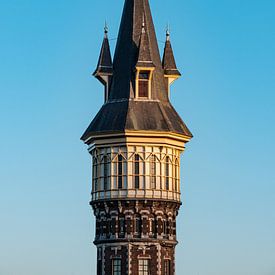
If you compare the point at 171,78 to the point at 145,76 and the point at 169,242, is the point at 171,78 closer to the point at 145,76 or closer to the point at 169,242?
the point at 145,76

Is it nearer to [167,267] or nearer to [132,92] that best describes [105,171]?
[132,92]

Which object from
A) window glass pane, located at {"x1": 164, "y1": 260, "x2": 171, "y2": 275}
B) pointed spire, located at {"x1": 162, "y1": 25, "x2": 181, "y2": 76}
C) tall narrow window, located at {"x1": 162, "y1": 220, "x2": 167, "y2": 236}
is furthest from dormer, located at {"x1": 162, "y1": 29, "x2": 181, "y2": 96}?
window glass pane, located at {"x1": 164, "y1": 260, "x2": 171, "y2": 275}

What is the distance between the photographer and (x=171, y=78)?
103062 mm

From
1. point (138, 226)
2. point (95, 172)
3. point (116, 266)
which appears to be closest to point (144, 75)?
point (95, 172)

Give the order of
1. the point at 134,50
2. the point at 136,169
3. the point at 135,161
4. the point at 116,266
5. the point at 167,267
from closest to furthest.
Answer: the point at 116,266 < the point at 167,267 < the point at 136,169 < the point at 135,161 < the point at 134,50

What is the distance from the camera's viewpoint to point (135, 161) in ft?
321

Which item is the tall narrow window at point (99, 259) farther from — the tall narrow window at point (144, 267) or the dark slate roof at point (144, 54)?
the dark slate roof at point (144, 54)

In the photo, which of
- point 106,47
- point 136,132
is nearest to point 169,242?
point 136,132

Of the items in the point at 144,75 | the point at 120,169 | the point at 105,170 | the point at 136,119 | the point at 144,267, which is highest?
the point at 144,75

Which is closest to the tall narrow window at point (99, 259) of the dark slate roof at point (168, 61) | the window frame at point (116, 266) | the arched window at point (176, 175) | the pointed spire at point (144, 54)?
the window frame at point (116, 266)

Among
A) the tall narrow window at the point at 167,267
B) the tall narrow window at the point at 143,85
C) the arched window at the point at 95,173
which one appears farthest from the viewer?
the tall narrow window at the point at 143,85

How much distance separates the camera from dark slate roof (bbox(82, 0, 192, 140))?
98.7 m

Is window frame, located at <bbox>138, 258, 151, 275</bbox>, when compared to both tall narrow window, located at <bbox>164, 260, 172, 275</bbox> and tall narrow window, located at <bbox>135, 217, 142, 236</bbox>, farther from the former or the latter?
tall narrow window, located at <bbox>135, 217, 142, 236</bbox>

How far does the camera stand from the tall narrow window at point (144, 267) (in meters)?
96.1
